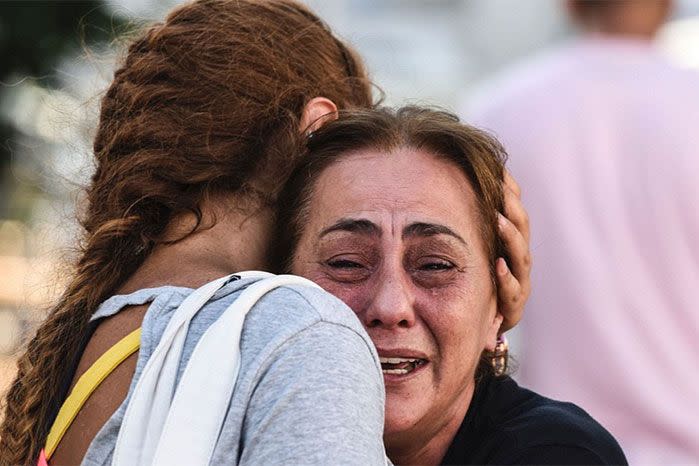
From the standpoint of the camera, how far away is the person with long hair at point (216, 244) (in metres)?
1.76

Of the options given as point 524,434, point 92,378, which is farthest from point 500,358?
point 92,378

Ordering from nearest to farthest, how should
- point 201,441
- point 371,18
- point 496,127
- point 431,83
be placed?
point 201,441
point 496,127
point 431,83
point 371,18

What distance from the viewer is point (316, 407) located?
5.68 feet

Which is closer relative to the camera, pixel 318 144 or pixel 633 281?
pixel 318 144

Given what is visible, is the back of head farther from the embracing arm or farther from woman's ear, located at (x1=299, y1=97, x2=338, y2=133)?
woman's ear, located at (x1=299, y1=97, x2=338, y2=133)

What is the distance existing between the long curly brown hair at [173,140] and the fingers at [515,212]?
40 centimetres

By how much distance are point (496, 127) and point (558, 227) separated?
0.38m

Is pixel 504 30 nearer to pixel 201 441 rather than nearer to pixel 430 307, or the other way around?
pixel 430 307

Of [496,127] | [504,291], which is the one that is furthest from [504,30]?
[504,291]

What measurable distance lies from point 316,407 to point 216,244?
1.79ft

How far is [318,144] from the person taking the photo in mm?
2457

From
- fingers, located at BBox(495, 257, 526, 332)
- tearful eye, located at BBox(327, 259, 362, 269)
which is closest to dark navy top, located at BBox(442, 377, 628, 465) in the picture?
fingers, located at BBox(495, 257, 526, 332)

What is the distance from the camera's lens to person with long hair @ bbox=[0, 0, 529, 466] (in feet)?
5.78

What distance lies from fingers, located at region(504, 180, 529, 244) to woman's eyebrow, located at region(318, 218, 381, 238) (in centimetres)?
40
